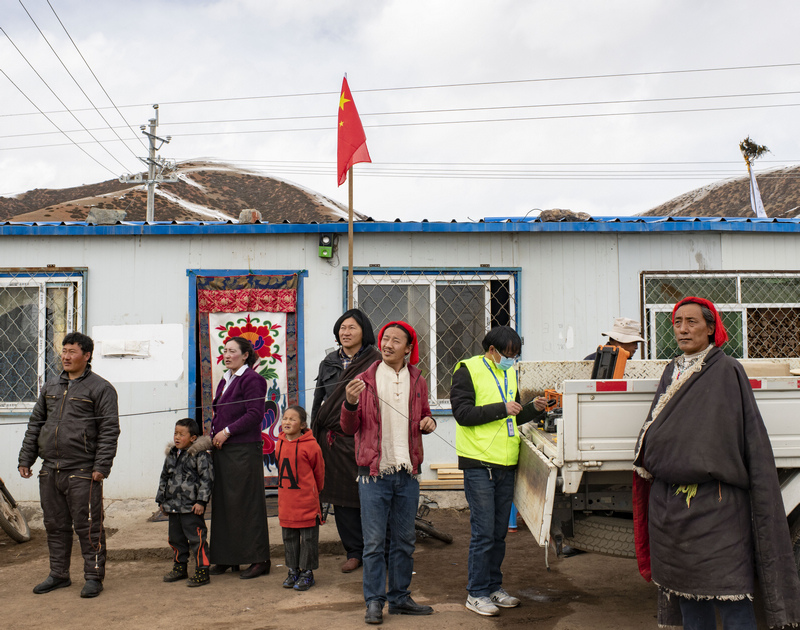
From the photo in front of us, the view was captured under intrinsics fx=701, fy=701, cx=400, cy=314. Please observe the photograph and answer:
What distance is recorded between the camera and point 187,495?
4.69 m

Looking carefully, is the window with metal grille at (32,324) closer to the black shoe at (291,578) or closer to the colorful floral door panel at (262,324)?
the colorful floral door panel at (262,324)

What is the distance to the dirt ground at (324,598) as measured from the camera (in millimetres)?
3986

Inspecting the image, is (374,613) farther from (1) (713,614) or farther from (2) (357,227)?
(2) (357,227)

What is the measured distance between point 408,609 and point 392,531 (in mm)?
460

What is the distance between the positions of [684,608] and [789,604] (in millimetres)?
412

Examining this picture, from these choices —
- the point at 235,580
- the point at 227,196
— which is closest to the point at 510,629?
the point at 235,580

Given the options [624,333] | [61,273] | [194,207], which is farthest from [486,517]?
[194,207]

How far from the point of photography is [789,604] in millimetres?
2900

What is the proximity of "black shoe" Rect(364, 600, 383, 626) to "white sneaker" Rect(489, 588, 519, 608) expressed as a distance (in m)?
0.69

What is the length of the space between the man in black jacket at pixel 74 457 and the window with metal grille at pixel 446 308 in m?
2.93

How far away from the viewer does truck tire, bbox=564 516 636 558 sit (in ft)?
12.5

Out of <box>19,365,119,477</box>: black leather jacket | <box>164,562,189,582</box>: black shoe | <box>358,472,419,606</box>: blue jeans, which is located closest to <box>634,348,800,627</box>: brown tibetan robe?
<box>358,472,419,606</box>: blue jeans

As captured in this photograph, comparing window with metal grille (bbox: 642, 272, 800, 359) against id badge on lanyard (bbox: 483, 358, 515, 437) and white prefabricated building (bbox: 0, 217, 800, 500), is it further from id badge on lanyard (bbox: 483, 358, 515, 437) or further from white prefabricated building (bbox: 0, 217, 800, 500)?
id badge on lanyard (bbox: 483, 358, 515, 437)

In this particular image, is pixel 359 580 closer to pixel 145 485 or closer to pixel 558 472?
pixel 558 472
